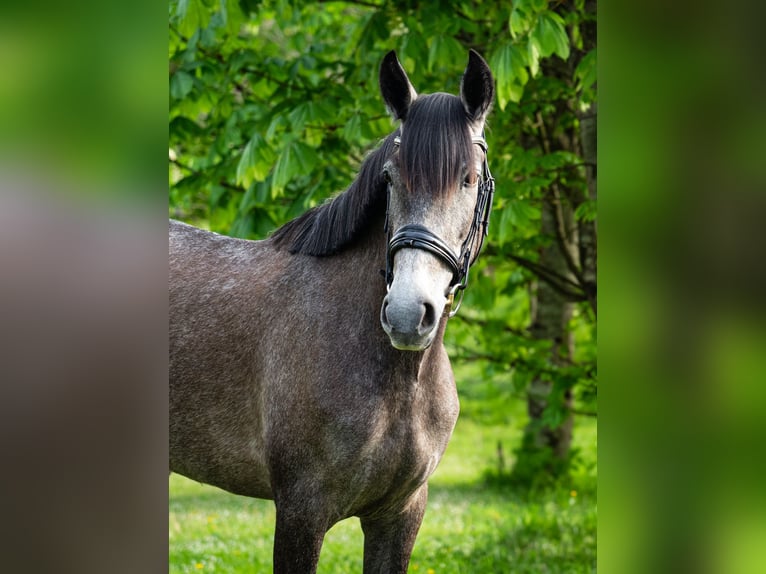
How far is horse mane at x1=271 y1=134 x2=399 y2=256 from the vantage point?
2.94 meters

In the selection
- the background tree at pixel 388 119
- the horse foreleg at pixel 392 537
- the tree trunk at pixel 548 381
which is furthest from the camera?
the tree trunk at pixel 548 381

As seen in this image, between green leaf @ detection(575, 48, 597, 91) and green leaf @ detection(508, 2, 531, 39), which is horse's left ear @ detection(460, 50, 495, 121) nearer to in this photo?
green leaf @ detection(508, 2, 531, 39)

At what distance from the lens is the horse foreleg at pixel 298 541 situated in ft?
9.55

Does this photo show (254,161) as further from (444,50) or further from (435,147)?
(435,147)

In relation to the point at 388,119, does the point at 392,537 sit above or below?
below

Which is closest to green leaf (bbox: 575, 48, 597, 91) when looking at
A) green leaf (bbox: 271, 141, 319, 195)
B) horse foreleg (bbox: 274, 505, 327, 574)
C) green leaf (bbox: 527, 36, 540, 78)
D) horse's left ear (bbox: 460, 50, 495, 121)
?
green leaf (bbox: 527, 36, 540, 78)

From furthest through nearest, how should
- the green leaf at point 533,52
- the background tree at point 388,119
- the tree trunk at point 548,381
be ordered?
the tree trunk at point 548,381 → the background tree at point 388,119 → the green leaf at point 533,52

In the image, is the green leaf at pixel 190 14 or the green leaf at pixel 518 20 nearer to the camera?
the green leaf at pixel 518 20

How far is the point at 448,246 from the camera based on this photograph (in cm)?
251

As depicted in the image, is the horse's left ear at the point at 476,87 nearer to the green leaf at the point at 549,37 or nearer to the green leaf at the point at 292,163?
the green leaf at the point at 549,37

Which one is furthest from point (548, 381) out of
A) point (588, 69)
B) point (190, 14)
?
point (190, 14)

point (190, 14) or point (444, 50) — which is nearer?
point (190, 14)

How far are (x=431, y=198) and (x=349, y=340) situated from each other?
2.27 feet
